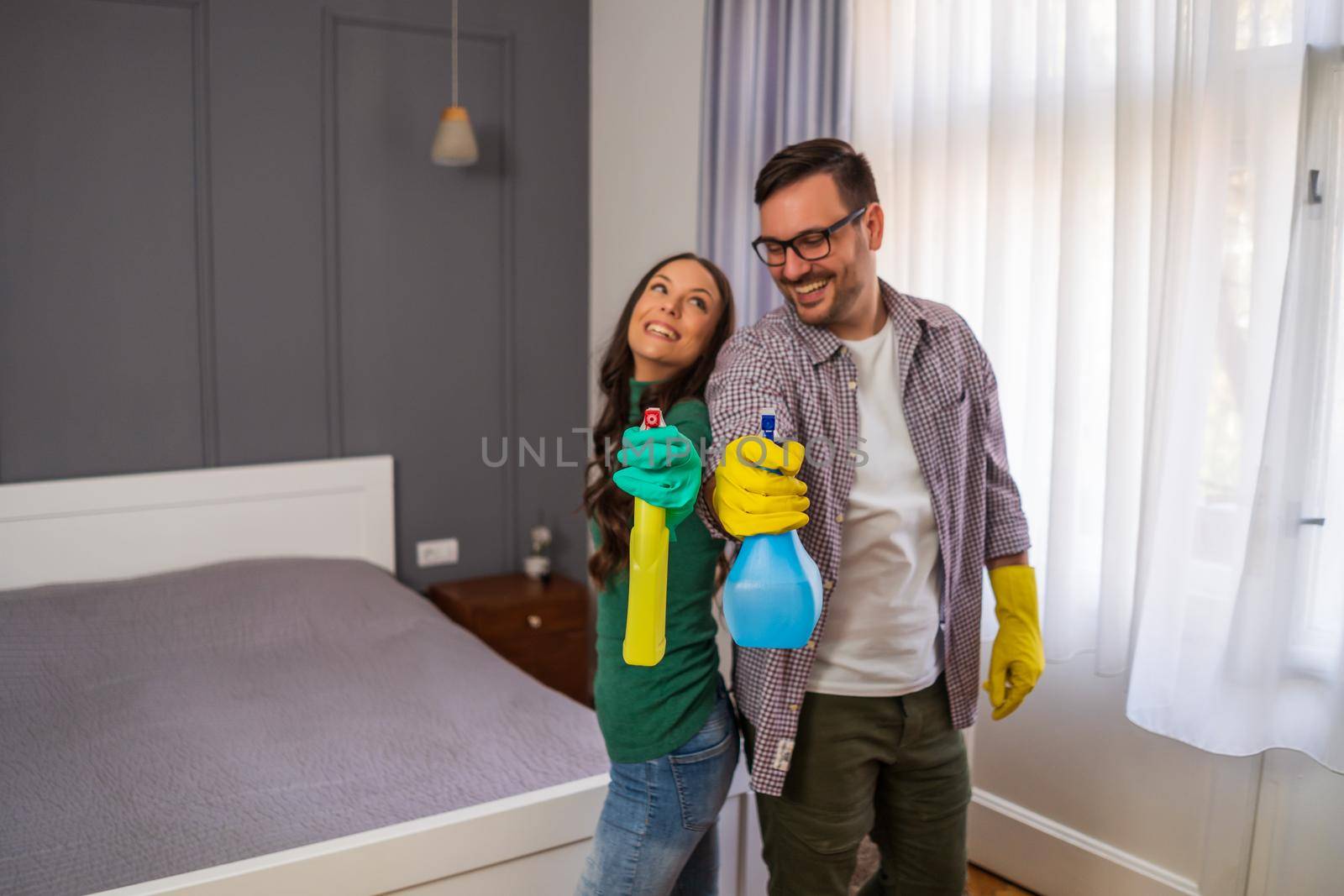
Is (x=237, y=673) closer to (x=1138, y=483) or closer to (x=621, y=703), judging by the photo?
(x=621, y=703)

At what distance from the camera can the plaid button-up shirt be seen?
135 centimetres

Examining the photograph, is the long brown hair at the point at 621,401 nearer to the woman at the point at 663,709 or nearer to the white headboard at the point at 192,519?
the woman at the point at 663,709

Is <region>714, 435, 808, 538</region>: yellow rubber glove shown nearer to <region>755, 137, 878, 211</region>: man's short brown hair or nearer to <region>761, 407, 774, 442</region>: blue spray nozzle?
<region>761, 407, 774, 442</region>: blue spray nozzle

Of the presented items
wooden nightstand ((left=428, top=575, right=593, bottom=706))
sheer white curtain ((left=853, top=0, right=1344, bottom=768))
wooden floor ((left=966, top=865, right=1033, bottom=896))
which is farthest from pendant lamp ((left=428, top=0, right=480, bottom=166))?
wooden floor ((left=966, top=865, right=1033, bottom=896))

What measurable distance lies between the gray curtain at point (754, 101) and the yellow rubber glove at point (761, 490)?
164 centimetres

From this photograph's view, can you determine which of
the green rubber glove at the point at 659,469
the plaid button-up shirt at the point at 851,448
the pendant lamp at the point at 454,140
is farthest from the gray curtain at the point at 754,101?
the green rubber glove at the point at 659,469

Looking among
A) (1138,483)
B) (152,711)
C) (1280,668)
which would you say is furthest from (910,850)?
(152,711)

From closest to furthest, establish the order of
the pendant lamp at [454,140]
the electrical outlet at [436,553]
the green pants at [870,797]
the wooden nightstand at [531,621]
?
1. the green pants at [870,797]
2. the pendant lamp at [454,140]
3. the wooden nightstand at [531,621]
4. the electrical outlet at [436,553]

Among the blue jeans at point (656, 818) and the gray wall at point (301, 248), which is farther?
the gray wall at point (301, 248)

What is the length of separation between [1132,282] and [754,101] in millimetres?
1152

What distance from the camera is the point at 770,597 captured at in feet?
3.37

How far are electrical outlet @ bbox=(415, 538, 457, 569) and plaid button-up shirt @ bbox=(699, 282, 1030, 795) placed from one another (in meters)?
2.09

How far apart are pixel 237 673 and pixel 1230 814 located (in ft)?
6.83

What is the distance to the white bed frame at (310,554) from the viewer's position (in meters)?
1.47
